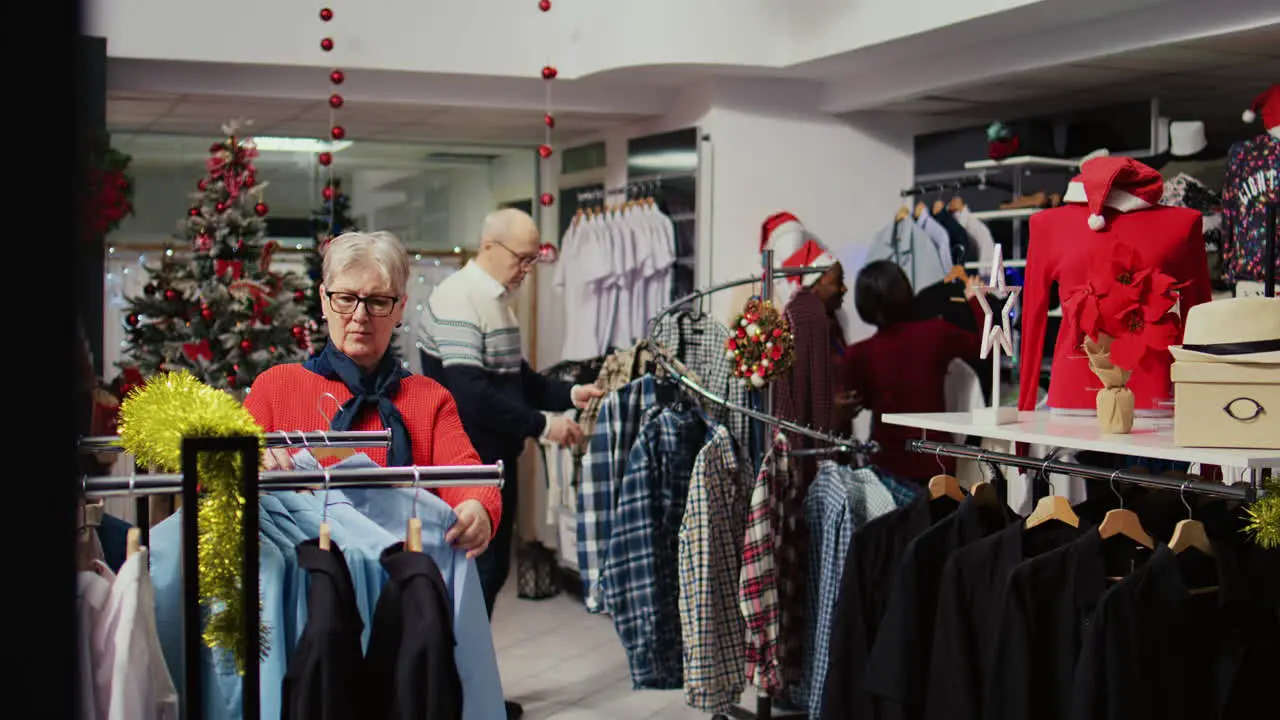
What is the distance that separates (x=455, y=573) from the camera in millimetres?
2246

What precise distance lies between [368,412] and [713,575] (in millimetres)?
1743

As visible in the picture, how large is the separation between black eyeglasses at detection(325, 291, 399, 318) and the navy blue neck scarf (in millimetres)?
93

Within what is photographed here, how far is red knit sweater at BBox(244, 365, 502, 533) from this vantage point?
261 cm

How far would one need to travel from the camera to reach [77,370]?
0.53 metres

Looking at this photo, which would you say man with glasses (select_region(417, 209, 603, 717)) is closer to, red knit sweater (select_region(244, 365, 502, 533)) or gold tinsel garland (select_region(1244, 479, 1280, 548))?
red knit sweater (select_region(244, 365, 502, 533))

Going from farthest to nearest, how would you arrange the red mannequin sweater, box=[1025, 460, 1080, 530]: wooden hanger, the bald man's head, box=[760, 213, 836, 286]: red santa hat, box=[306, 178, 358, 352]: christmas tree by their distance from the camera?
box=[760, 213, 836, 286]: red santa hat, box=[306, 178, 358, 352]: christmas tree, the bald man's head, the red mannequin sweater, box=[1025, 460, 1080, 530]: wooden hanger

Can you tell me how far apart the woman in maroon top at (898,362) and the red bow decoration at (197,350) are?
2765mm

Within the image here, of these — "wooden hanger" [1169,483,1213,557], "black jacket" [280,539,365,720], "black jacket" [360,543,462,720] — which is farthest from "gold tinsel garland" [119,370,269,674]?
"wooden hanger" [1169,483,1213,557]

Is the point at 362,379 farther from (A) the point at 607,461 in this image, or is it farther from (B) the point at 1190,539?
(A) the point at 607,461

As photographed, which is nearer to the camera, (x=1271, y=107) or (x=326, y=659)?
(x=326, y=659)

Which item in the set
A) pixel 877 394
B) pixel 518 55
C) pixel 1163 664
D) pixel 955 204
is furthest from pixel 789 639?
pixel 518 55

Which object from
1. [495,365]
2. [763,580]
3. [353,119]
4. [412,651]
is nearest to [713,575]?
[763,580]

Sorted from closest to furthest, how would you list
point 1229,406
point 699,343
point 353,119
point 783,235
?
Answer: point 1229,406, point 699,343, point 783,235, point 353,119

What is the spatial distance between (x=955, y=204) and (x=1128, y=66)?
1.05 metres
